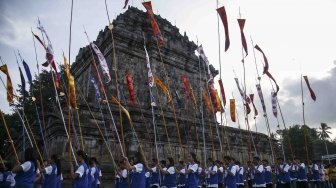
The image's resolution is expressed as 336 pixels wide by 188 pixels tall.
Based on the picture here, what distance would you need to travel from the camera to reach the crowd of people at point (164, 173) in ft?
26.0

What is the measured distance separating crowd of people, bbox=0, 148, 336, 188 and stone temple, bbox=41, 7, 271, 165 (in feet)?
9.38

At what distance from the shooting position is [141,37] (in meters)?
27.6

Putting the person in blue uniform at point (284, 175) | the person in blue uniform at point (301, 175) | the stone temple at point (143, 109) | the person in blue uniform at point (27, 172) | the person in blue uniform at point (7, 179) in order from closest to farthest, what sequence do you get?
1. the person in blue uniform at point (27, 172)
2. the person in blue uniform at point (7, 179)
3. the person in blue uniform at point (284, 175)
4. the person in blue uniform at point (301, 175)
5. the stone temple at point (143, 109)

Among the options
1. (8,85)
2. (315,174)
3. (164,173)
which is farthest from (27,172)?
(315,174)

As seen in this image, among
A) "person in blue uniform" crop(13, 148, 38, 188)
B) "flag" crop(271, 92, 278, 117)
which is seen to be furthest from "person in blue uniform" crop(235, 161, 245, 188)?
"person in blue uniform" crop(13, 148, 38, 188)

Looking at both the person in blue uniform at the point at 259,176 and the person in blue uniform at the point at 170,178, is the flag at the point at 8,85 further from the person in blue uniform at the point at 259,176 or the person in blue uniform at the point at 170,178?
the person in blue uniform at the point at 259,176

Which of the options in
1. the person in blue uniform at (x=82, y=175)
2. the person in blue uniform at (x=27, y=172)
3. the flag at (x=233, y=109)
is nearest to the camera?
the person in blue uniform at (x=27, y=172)

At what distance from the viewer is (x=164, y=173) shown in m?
11.5

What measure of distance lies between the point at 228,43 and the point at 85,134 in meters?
10.5

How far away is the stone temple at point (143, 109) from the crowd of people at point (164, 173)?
286 centimetres

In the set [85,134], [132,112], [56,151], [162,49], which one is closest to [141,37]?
[162,49]

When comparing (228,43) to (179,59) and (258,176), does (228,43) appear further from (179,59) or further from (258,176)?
(179,59)

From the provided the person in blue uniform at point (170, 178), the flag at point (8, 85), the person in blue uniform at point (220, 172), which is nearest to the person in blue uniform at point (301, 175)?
the person in blue uniform at point (220, 172)

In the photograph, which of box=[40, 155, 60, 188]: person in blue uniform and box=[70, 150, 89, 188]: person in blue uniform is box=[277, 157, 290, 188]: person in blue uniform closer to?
box=[70, 150, 89, 188]: person in blue uniform
